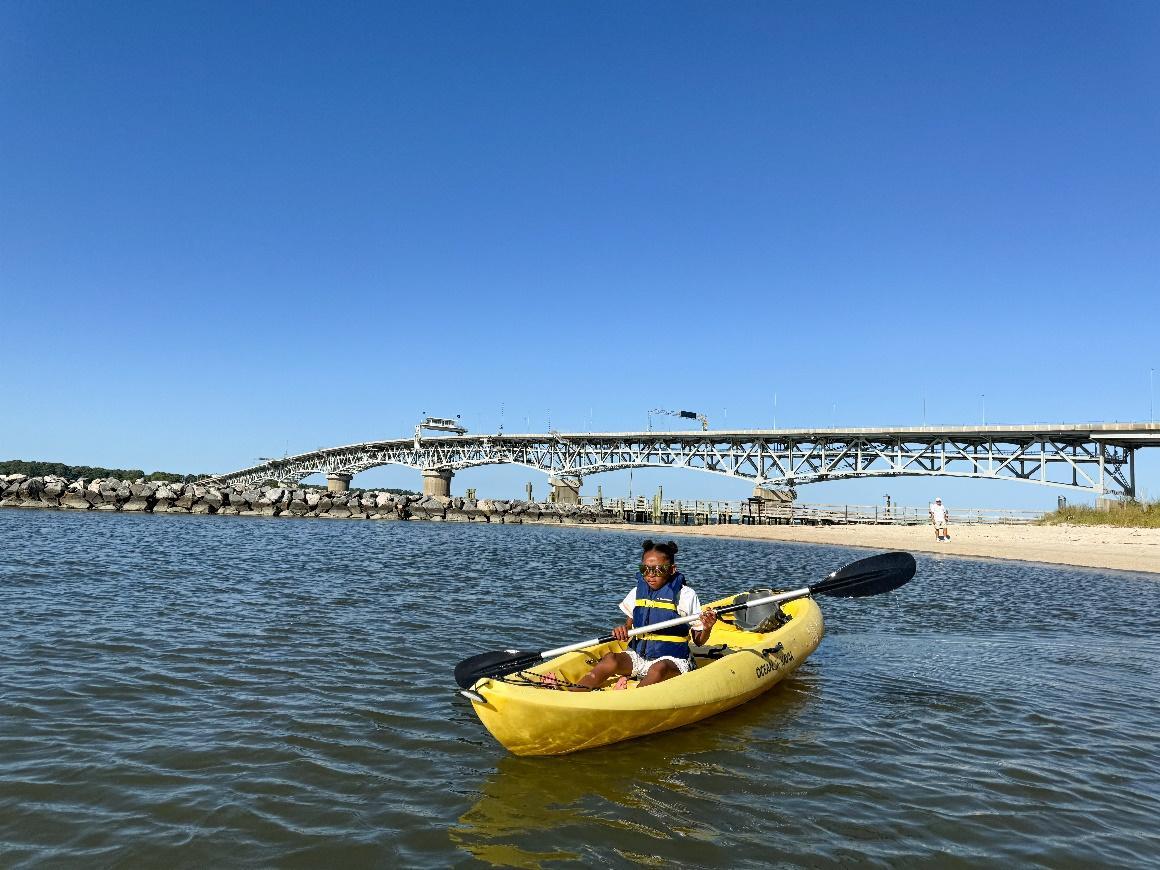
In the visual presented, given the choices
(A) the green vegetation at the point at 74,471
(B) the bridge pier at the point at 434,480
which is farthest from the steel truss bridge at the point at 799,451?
(A) the green vegetation at the point at 74,471

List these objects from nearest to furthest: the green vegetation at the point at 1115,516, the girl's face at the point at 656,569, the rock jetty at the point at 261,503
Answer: the girl's face at the point at 656,569 → the green vegetation at the point at 1115,516 → the rock jetty at the point at 261,503

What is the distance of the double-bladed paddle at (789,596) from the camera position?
7.41 m

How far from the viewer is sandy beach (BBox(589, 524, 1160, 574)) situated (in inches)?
1023

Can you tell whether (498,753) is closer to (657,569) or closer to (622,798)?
(622,798)

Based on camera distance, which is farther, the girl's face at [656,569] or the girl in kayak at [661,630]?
the girl's face at [656,569]

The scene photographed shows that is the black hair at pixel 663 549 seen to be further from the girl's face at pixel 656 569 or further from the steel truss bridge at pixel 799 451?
the steel truss bridge at pixel 799 451

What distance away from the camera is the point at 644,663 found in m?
7.82

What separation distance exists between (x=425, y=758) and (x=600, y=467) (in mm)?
84051

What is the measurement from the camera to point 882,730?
24.2ft

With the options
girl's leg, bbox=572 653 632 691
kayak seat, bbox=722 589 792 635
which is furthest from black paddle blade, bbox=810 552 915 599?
girl's leg, bbox=572 653 632 691

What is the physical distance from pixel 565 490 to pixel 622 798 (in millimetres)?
83900

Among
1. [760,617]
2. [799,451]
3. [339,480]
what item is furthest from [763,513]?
[339,480]

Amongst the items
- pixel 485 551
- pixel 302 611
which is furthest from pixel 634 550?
pixel 302 611

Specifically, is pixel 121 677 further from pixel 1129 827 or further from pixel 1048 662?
pixel 1048 662
